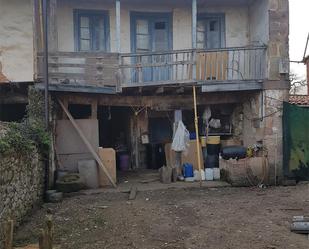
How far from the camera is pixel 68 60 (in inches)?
488

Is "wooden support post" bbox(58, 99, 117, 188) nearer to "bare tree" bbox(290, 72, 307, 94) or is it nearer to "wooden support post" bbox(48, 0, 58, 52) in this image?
"wooden support post" bbox(48, 0, 58, 52)

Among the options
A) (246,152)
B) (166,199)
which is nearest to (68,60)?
(166,199)

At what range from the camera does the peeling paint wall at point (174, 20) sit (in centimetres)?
1293

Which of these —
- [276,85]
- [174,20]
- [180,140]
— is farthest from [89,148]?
[276,85]

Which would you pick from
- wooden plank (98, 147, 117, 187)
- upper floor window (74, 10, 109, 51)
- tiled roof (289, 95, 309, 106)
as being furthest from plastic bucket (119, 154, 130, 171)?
tiled roof (289, 95, 309, 106)

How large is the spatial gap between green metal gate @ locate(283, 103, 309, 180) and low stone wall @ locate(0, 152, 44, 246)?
24.0 ft

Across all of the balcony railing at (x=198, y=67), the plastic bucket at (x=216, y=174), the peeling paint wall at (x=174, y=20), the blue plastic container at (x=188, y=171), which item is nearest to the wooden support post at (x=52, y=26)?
the peeling paint wall at (x=174, y=20)

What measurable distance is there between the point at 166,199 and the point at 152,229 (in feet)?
8.93

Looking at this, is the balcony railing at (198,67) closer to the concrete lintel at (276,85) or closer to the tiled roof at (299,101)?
the concrete lintel at (276,85)

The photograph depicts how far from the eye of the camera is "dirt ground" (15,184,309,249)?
6.55 metres

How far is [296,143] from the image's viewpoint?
466 inches

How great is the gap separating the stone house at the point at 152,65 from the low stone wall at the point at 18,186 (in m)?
2.44

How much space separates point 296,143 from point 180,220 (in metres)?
5.57

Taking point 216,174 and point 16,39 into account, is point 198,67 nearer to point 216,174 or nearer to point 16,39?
point 216,174
